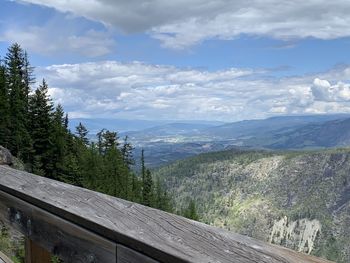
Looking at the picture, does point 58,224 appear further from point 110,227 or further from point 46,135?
point 46,135

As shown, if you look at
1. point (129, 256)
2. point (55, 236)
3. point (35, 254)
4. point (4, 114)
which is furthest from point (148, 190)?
point (129, 256)

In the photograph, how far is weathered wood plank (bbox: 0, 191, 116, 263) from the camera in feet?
7.39

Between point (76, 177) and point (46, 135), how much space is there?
760 cm

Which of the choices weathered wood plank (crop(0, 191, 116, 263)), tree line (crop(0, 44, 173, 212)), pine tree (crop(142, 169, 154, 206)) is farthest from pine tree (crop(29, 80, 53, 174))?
weathered wood plank (crop(0, 191, 116, 263))

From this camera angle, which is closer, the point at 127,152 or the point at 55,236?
the point at 55,236

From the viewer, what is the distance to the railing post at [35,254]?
9.16 ft

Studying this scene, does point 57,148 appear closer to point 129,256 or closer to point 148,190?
point 148,190

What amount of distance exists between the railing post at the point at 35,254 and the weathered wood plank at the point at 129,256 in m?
0.86

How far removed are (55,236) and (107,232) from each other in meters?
0.57

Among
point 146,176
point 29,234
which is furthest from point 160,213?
point 146,176

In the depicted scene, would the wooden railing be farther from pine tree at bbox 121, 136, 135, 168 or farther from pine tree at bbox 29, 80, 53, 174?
pine tree at bbox 121, 136, 135, 168

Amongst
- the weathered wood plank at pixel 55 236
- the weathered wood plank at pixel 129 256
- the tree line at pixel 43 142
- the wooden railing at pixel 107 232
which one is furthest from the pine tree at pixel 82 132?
the weathered wood plank at pixel 129 256

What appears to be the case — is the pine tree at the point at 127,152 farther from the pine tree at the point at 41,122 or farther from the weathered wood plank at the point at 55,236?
the weathered wood plank at the point at 55,236

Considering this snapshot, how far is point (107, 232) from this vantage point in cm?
220
